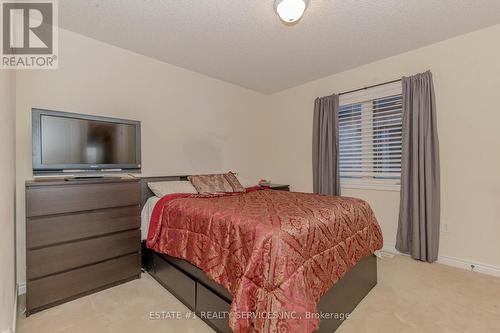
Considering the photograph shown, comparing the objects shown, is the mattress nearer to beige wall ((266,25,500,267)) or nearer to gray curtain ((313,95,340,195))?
gray curtain ((313,95,340,195))

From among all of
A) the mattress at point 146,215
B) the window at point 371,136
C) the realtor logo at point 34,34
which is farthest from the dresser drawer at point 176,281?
the window at point 371,136

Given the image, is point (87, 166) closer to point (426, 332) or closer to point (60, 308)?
point (60, 308)

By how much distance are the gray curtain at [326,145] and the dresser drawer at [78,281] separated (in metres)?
2.55

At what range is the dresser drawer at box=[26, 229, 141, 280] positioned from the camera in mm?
1833

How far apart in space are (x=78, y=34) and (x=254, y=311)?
291 cm

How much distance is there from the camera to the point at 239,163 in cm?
399

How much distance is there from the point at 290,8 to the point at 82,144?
210 centimetres

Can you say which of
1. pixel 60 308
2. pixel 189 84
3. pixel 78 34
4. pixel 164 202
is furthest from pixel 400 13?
pixel 60 308

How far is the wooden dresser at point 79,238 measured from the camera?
1.83m

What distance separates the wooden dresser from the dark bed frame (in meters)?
A: 0.32

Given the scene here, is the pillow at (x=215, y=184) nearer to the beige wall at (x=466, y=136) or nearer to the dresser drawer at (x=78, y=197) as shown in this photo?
the dresser drawer at (x=78, y=197)

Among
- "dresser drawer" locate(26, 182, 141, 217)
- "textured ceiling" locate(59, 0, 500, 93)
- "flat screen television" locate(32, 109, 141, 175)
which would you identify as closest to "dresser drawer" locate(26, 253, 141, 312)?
"dresser drawer" locate(26, 182, 141, 217)

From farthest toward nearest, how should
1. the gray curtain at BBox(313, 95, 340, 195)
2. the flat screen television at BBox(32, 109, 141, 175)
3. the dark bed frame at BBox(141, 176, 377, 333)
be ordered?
1. the gray curtain at BBox(313, 95, 340, 195)
2. the flat screen television at BBox(32, 109, 141, 175)
3. the dark bed frame at BBox(141, 176, 377, 333)

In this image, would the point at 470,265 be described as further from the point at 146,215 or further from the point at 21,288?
the point at 21,288
